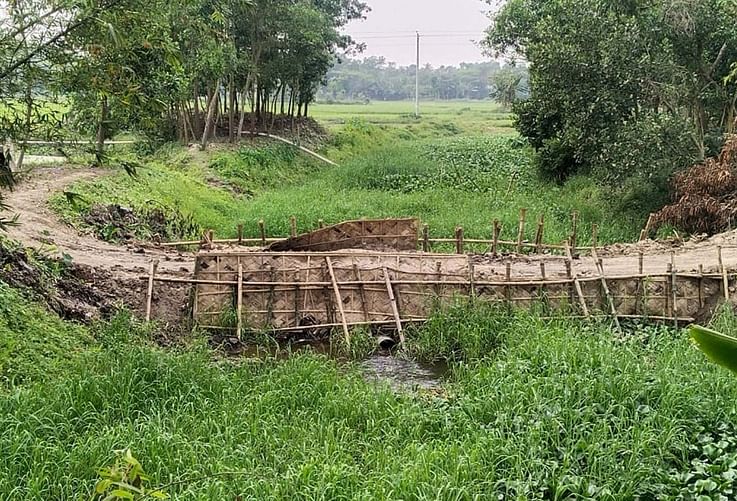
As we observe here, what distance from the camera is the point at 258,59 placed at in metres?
23.2

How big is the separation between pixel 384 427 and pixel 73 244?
7.35 meters

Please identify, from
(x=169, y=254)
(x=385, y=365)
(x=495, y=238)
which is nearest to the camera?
(x=385, y=365)

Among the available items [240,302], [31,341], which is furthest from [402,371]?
[31,341]

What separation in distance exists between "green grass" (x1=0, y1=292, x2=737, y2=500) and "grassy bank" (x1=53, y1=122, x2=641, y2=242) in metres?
5.73

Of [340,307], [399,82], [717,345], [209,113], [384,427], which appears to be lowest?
[384,427]

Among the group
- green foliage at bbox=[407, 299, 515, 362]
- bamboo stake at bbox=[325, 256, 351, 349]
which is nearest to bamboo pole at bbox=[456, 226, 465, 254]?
green foliage at bbox=[407, 299, 515, 362]

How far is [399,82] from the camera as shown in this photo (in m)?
104

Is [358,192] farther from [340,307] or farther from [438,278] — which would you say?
[340,307]

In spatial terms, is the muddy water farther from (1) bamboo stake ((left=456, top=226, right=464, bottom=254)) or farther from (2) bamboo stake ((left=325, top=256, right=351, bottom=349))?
(1) bamboo stake ((left=456, top=226, right=464, bottom=254))

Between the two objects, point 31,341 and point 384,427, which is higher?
point 31,341

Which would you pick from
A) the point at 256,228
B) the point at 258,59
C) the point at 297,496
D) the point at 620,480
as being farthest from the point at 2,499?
the point at 258,59

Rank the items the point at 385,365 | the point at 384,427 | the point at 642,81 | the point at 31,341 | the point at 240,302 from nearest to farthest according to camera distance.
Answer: the point at 384,427
the point at 31,341
the point at 385,365
the point at 240,302
the point at 642,81

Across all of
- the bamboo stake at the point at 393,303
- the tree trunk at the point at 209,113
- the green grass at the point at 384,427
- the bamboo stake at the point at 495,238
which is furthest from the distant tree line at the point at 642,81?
the tree trunk at the point at 209,113

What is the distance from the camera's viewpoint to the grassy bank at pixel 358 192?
14.7 metres
